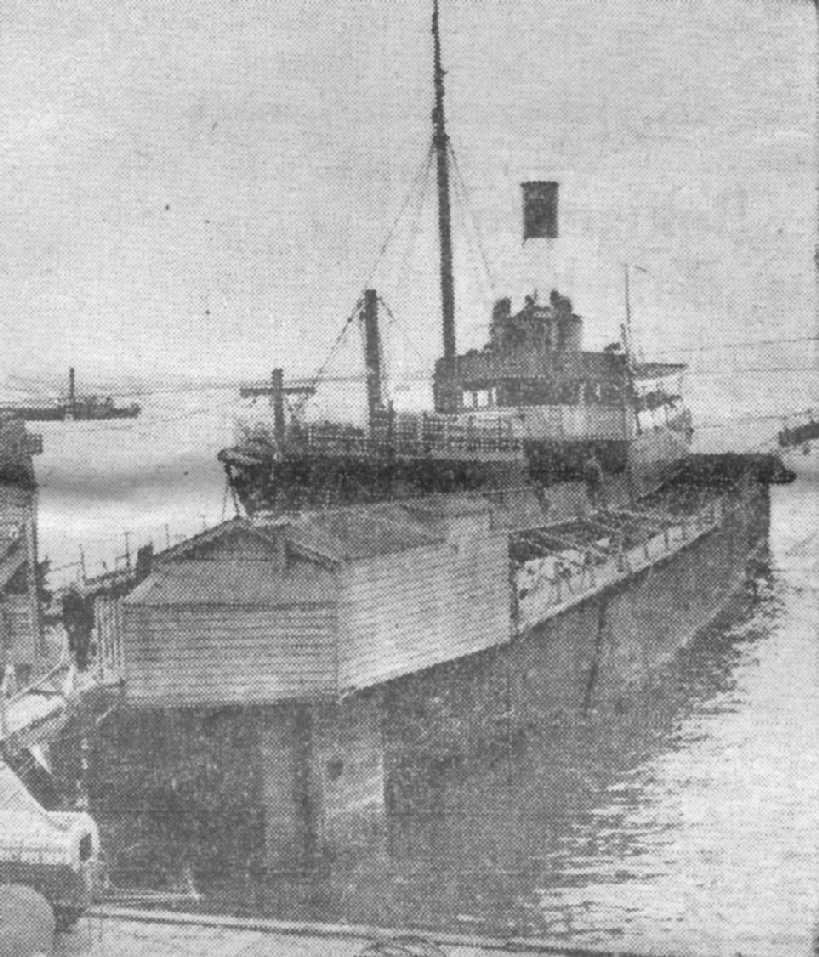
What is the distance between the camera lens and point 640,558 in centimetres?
4134

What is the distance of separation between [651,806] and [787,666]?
1932 cm

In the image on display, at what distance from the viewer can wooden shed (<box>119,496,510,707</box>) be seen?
77.5ft

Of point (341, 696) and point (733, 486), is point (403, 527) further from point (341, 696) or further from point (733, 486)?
point (733, 486)

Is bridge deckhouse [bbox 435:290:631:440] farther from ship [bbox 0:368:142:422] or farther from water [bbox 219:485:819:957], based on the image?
ship [bbox 0:368:142:422]

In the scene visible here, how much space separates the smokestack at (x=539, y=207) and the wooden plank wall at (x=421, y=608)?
27.3 metres

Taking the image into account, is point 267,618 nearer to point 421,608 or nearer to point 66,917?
point 421,608

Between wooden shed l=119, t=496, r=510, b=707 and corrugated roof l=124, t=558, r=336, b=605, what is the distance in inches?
0.9

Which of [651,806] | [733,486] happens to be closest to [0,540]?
[651,806]

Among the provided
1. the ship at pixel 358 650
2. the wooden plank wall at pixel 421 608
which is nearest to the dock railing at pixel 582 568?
the ship at pixel 358 650

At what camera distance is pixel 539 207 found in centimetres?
5272

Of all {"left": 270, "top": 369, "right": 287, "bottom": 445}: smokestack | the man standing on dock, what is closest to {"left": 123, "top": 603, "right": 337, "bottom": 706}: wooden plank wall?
{"left": 270, "top": 369, "right": 287, "bottom": 445}: smokestack

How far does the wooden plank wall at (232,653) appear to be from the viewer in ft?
77.4

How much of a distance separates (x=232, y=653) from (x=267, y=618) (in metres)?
1.14

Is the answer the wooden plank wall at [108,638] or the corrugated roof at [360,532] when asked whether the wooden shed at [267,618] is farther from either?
the wooden plank wall at [108,638]
